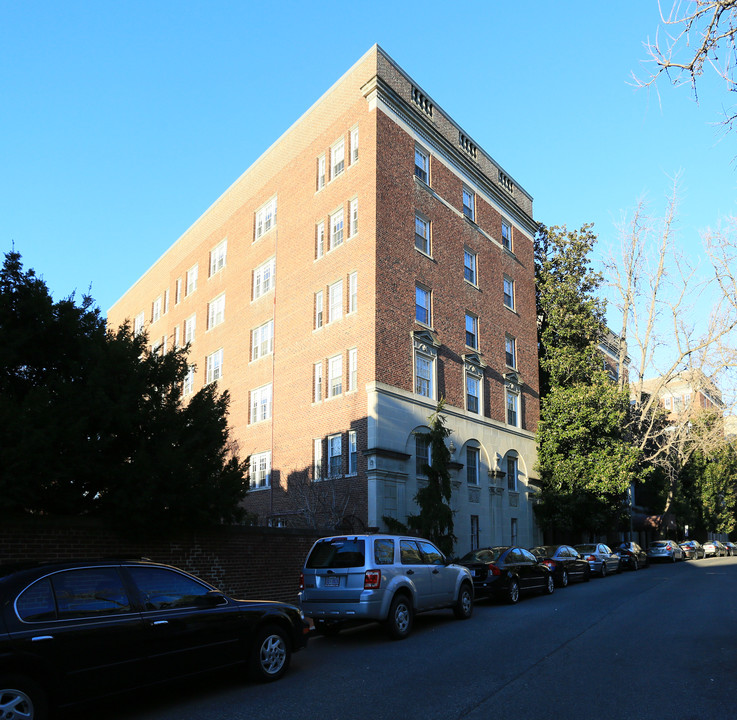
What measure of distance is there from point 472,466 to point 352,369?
7.26 m

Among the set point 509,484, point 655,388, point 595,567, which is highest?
point 655,388

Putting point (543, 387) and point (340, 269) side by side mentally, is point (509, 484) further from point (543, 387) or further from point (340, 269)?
point (340, 269)

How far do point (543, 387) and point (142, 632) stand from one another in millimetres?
31399

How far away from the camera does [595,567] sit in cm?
2716

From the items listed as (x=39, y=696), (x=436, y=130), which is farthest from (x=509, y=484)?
(x=39, y=696)

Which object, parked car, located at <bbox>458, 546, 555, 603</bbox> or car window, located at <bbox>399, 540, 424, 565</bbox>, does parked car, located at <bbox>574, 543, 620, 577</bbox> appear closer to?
parked car, located at <bbox>458, 546, 555, 603</bbox>

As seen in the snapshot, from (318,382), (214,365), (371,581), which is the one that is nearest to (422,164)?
(318,382)

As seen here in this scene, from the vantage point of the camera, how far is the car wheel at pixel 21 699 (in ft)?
18.2

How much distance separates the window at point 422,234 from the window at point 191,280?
52.1 ft

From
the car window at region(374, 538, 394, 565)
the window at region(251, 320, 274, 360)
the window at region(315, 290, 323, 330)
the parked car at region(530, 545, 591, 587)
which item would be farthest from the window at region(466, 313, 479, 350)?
the car window at region(374, 538, 394, 565)

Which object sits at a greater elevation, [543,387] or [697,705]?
[543,387]

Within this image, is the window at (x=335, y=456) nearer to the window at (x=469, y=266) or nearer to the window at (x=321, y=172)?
the window at (x=469, y=266)

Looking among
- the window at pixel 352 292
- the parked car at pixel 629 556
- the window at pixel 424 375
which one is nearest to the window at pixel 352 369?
the window at pixel 352 292

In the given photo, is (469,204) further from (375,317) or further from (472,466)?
(472,466)
